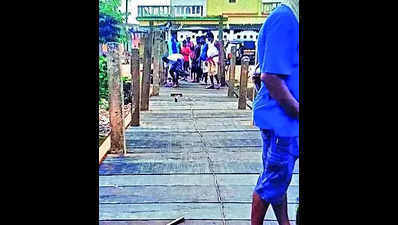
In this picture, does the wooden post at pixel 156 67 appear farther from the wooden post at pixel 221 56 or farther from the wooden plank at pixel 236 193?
the wooden plank at pixel 236 193

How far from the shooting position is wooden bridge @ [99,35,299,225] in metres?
3.50

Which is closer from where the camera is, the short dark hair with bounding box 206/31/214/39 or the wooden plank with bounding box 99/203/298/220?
the wooden plank with bounding box 99/203/298/220

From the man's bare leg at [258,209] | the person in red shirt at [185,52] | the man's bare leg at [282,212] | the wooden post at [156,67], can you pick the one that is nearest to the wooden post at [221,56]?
the person in red shirt at [185,52]

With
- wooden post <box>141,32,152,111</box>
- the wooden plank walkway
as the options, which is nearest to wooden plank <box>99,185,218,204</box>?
the wooden plank walkway

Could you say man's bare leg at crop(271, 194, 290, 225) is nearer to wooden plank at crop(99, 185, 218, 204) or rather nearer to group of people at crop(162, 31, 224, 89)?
wooden plank at crop(99, 185, 218, 204)

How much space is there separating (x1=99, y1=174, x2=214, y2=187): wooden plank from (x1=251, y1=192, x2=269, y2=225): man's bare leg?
142 cm

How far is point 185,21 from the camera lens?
46.0 feet

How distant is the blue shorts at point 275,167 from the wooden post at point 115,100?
2686mm

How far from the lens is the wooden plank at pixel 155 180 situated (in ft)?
14.0

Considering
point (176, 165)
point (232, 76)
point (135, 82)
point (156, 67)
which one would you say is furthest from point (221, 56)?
point (176, 165)

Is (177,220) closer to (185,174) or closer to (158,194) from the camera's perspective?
(158,194)
